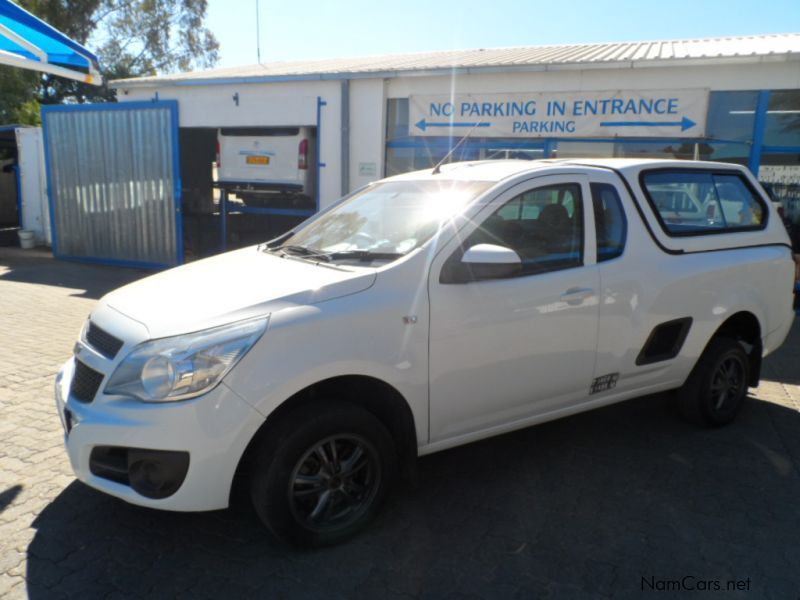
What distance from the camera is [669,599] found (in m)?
2.60

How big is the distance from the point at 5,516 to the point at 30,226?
1337 centimetres

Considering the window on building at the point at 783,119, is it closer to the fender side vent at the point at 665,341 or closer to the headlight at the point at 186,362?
the fender side vent at the point at 665,341

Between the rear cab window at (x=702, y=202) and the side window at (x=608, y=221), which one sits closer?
the side window at (x=608, y=221)

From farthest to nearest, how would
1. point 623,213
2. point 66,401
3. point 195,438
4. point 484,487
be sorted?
1. point 623,213
2. point 484,487
3. point 66,401
4. point 195,438

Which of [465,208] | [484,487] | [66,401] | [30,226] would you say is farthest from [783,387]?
A: [30,226]

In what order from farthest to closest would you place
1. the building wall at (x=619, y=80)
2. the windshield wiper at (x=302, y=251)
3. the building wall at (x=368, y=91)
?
the building wall at (x=368, y=91) → the building wall at (x=619, y=80) → the windshield wiper at (x=302, y=251)

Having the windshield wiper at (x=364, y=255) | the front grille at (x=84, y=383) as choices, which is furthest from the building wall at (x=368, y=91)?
the front grille at (x=84, y=383)

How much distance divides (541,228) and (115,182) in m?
10.4

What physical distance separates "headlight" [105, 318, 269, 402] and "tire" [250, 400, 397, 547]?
0.37 m

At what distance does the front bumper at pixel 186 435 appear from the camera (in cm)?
247

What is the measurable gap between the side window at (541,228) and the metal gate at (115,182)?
8968 millimetres

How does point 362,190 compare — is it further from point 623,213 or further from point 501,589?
point 501,589

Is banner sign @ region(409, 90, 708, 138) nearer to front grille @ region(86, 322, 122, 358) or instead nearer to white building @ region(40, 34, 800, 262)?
white building @ region(40, 34, 800, 262)

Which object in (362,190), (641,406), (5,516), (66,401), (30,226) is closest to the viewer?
(66,401)
